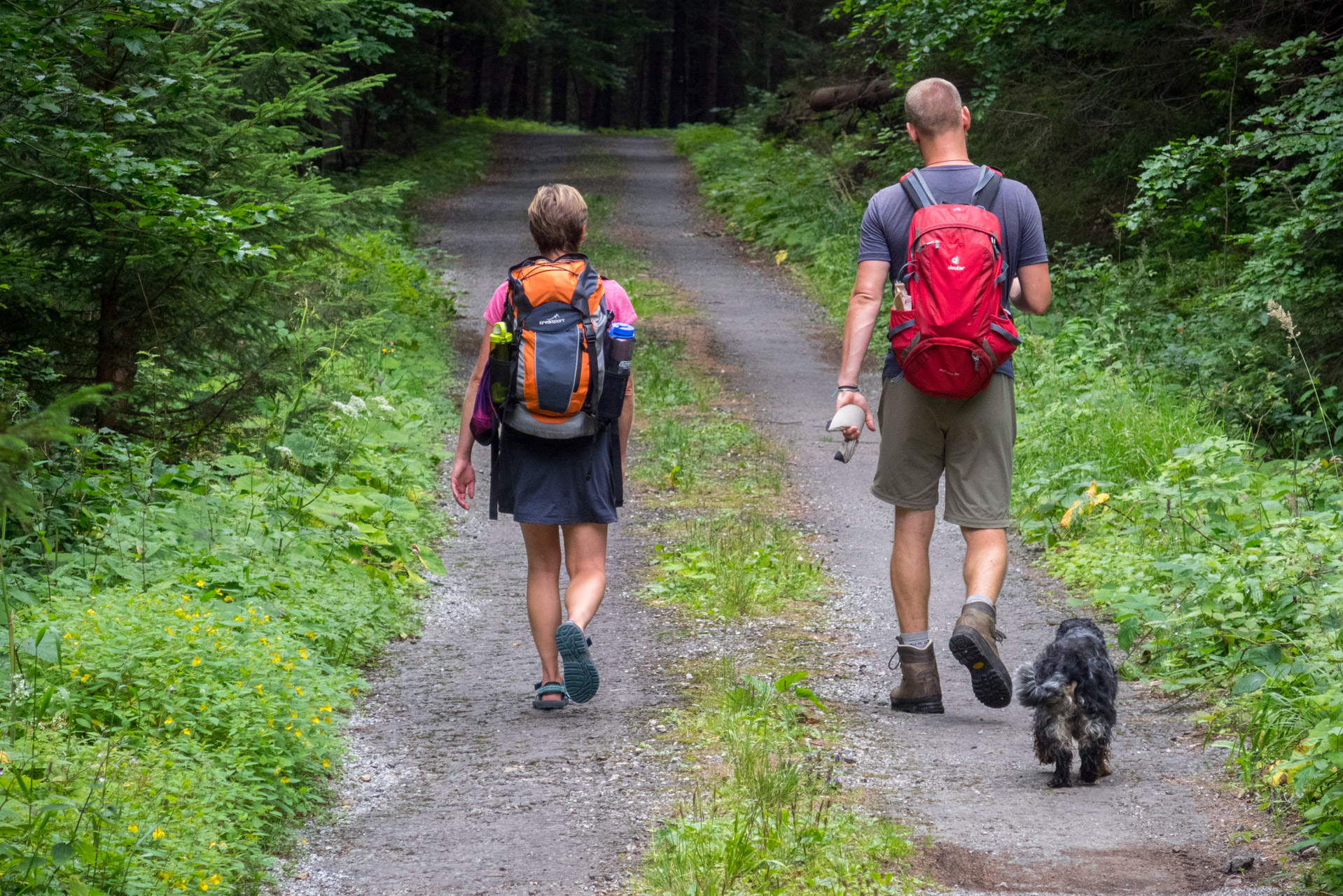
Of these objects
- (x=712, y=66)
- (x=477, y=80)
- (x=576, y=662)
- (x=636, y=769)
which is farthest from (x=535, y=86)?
(x=636, y=769)

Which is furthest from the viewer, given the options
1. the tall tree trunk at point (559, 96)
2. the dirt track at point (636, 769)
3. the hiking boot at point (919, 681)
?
the tall tree trunk at point (559, 96)

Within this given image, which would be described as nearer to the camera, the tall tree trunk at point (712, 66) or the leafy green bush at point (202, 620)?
the leafy green bush at point (202, 620)

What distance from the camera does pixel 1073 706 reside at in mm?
3779

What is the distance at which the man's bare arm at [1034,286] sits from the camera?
14.2 ft

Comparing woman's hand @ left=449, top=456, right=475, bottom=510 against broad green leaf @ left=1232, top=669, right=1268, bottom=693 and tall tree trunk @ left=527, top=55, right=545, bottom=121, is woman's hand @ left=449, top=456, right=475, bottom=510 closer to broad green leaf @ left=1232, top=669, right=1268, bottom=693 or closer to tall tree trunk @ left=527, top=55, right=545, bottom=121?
broad green leaf @ left=1232, top=669, right=1268, bottom=693

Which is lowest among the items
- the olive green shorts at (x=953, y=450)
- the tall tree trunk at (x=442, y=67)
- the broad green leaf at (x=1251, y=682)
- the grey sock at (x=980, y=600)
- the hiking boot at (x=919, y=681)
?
the hiking boot at (x=919, y=681)

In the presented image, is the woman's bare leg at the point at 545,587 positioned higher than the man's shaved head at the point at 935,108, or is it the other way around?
the man's shaved head at the point at 935,108

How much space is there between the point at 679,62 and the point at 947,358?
5020 cm

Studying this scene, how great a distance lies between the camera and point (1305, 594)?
4.60 metres

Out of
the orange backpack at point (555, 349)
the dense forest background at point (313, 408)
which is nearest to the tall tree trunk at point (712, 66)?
the dense forest background at point (313, 408)

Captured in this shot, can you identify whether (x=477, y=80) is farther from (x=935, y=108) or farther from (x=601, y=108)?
(x=935, y=108)

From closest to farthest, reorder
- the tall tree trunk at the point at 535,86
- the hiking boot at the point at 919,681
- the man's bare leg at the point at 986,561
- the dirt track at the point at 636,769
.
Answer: the dirt track at the point at 636,769, the man's bare leg at the point at 986,561, the hiking boot at the point at 919,681, the tall tree trunk at the point at 535,86

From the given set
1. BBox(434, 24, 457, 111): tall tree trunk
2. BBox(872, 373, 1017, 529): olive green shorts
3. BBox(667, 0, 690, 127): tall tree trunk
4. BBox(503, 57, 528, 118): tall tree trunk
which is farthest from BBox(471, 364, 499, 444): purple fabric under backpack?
BBox(667, 0, 690, 127): tall tree trunk

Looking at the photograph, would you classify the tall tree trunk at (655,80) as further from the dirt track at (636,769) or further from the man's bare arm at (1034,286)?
the man's bare arm at (1034,286)
